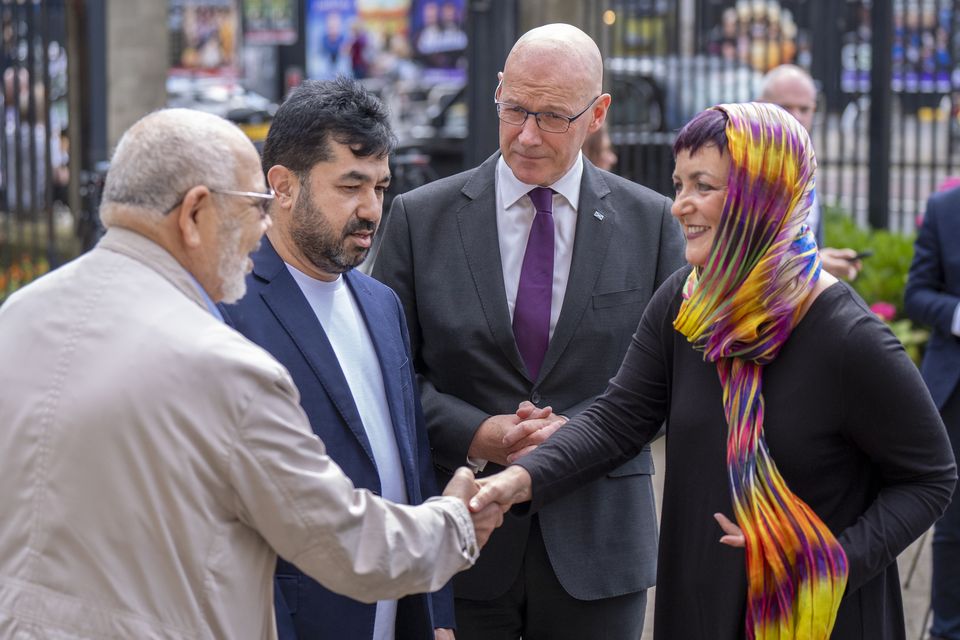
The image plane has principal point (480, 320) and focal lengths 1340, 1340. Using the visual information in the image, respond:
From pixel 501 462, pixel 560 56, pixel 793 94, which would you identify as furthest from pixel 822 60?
pixel 501 462

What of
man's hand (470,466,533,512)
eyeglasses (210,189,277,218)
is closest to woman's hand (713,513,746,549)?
man's hand (470,466,533,512)

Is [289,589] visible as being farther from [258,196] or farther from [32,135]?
[32,135]

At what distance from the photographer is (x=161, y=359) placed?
7.31 ft

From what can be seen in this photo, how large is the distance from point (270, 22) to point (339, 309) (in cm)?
3041

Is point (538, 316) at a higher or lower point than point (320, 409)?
higher

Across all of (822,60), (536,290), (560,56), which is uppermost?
(822,60)

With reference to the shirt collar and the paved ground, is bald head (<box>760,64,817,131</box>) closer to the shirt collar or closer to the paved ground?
the paved ground

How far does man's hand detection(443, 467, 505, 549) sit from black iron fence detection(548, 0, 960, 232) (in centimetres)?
625

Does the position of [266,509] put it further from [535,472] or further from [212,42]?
[212,42]

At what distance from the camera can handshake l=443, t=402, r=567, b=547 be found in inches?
121

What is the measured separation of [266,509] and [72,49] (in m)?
6.91

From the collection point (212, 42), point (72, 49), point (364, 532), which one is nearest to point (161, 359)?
point (364, 532)

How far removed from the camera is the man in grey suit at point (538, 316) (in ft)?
11.8

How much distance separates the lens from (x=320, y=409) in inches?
120
